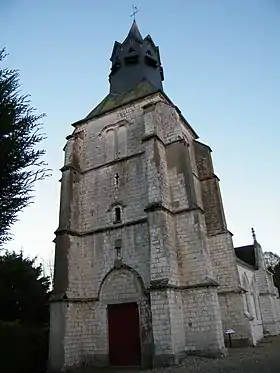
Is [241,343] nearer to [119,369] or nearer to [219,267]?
[219,267]

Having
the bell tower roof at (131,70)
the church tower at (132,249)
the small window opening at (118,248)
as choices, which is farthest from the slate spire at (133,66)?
the small window opening at (118,248)

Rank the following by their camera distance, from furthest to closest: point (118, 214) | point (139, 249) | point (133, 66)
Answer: point (133, 66)
point (118, 214)
point (139, 249)

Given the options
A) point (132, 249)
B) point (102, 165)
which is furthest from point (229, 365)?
point (102, 165)

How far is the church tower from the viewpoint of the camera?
10.5 m

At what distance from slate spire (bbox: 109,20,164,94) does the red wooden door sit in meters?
11.9

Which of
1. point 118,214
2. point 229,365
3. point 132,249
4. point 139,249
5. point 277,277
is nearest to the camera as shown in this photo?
point 229,365

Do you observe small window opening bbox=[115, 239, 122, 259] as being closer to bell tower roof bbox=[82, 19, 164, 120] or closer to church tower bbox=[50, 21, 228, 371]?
church tower bbox=[50, 21, 228, 371]

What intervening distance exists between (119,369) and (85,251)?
4741 mm

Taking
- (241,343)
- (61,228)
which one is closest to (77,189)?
(61,228)

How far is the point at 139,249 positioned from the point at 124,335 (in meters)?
3.19

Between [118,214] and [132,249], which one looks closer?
[132,249]

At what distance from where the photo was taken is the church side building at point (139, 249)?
34.7 feet

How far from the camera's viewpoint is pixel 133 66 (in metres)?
18.5

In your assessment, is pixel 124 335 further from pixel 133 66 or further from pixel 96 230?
pixel 133 66
